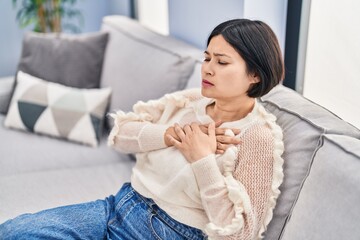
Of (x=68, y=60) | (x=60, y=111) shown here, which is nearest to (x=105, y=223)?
(x=60, y=111)

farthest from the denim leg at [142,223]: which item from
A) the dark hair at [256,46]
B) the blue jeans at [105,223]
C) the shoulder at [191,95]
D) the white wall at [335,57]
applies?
the white wall at [335,57]

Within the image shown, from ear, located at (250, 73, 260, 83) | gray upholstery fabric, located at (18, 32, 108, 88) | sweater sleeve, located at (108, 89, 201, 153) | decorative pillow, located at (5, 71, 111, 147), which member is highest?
ear, located at (250, 73, 260, 83)

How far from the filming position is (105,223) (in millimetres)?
1352

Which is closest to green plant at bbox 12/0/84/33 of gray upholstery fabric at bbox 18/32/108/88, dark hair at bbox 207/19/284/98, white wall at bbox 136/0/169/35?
white wall at bbox 136/0/169/35

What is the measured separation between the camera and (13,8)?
11.8 feet

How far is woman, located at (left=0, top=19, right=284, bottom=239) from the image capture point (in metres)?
1.16

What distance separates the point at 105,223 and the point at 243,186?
1.43ft

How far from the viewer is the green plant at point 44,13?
A: 11.4 ft

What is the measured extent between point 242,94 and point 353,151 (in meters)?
0.35

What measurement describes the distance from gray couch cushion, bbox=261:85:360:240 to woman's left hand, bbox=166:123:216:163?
19cm

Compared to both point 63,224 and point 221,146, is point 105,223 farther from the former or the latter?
point 221,146

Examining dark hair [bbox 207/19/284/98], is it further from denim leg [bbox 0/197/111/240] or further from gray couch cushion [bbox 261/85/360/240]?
denim leg [bbox 0/197/111/240]

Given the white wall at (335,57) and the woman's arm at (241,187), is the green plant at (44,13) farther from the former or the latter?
the woman's arm at (241,187)

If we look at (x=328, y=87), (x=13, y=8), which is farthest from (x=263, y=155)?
(x=13, y=8)
